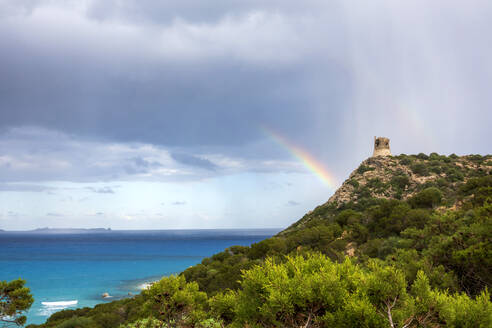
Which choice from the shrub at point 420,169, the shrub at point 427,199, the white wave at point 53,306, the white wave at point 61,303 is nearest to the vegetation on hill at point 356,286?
the shrub at point 427,199

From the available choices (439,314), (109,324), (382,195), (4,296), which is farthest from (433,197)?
(4,296)

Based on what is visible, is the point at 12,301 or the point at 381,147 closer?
the point at 12,301

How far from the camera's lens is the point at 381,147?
252ft

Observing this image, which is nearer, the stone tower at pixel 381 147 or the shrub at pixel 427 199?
the shrub at pixel 427 199

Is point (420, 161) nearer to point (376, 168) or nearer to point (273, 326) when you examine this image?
point (376, 168)

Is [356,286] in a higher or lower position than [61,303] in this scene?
higher

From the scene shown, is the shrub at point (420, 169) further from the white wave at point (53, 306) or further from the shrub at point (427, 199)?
the white wave at point (53, 306)

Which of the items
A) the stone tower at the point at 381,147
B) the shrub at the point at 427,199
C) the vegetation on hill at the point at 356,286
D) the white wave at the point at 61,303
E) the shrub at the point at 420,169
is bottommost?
the white wave at the point at 61,303

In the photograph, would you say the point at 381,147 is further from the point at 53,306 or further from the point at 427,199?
the point at 53,306

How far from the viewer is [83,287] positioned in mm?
A: 69688

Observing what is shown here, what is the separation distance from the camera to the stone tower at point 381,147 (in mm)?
76000

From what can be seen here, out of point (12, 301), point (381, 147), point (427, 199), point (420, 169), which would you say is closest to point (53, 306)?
point (12, 301)

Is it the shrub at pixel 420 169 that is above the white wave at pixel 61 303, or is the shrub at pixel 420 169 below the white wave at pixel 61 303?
above

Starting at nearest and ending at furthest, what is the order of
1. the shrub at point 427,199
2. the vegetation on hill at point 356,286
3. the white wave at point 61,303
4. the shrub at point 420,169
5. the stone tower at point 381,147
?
the vegetation on hill at point 356,286 < the shrub at point 427,199 < the white wave at point 61,303 < the shrub at point 420,169 < the stone tower at point 381,147
